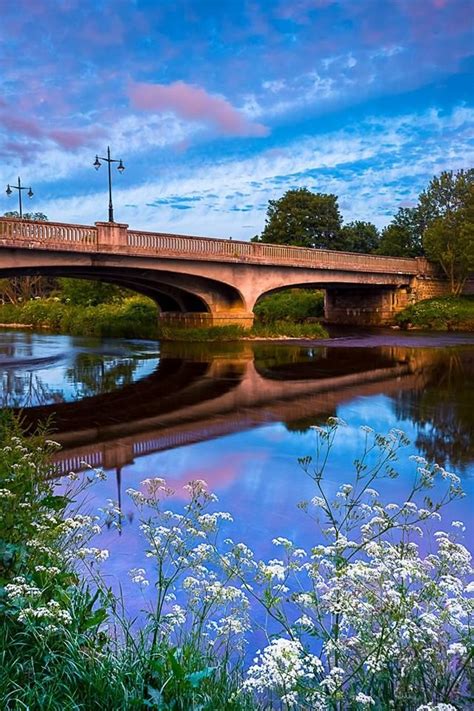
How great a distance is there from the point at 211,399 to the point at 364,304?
132 feet

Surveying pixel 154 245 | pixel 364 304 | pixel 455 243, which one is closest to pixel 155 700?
pixel 154 245

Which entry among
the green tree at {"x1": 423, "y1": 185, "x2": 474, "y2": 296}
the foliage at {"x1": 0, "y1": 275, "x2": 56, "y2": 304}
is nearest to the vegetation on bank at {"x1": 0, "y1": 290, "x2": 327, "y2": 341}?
the green tree at {"x1": 423, "y1": 185, "x2": 474, "y2": 296}

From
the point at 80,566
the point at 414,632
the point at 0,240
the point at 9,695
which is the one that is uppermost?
the point at 0,240

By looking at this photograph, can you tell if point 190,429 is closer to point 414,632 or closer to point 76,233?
point 414,632

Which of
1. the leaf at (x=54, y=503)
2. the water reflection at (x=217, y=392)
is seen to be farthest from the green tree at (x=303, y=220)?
the leaf at (x=54, y=503)

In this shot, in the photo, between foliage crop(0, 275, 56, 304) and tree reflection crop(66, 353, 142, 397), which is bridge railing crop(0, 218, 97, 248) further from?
foliage crop(0, 275, 56, 304)

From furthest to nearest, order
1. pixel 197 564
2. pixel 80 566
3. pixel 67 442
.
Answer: pixel 67 442 → pixel 80 566 → pixel 197 564

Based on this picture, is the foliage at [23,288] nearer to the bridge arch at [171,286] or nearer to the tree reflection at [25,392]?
the bridge arch at [171,286]

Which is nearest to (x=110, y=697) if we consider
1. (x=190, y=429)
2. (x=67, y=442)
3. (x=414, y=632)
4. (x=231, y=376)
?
(x=414, y=632)

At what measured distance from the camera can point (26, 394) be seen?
58.6 ft

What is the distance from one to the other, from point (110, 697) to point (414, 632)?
1694 millimetres

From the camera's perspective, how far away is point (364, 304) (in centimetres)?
5438

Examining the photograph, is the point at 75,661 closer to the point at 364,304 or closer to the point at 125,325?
the point at 125,325

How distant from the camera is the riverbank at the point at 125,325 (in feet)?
117
